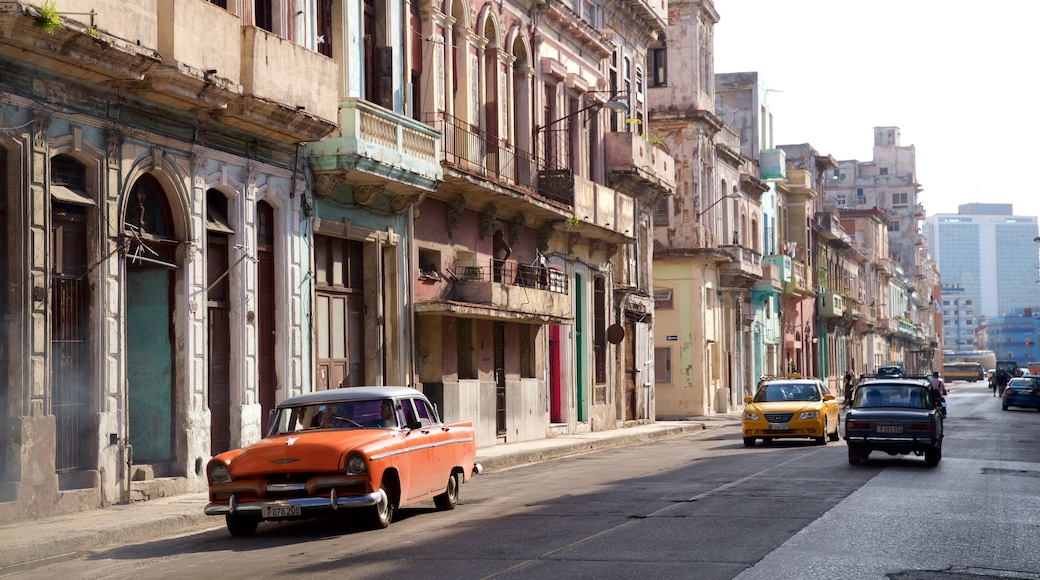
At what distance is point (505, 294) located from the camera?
96.5ft

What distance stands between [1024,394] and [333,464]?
49372 mm

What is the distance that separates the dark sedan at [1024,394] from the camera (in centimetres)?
5684

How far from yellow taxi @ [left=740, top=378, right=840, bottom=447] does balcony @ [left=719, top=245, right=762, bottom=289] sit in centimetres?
2347

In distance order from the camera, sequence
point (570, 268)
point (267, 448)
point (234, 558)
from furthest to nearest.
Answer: point (570, 268)
point (267, 448)
point (234, 558)

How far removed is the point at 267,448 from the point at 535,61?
21383 millimetres

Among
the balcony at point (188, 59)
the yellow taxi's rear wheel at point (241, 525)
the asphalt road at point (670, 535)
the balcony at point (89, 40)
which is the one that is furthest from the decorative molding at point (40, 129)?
the yellow taxi's rear wheel at point (241, 525)

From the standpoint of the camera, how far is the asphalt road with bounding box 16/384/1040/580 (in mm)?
10883

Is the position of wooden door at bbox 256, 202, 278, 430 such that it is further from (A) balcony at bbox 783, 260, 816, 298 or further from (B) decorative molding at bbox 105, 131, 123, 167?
(A) balcony at bbox 783, 260, 816, 298

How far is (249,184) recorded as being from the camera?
68.9ft

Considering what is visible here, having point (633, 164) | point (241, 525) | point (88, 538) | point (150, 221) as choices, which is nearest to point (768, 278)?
point (633, 164)

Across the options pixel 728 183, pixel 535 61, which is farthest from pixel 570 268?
pixel 728 183

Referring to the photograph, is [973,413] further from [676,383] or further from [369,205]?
[369,205]

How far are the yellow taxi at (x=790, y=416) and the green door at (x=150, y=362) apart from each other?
45.7ft

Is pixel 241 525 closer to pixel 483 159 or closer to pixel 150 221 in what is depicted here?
pixel 150 221
